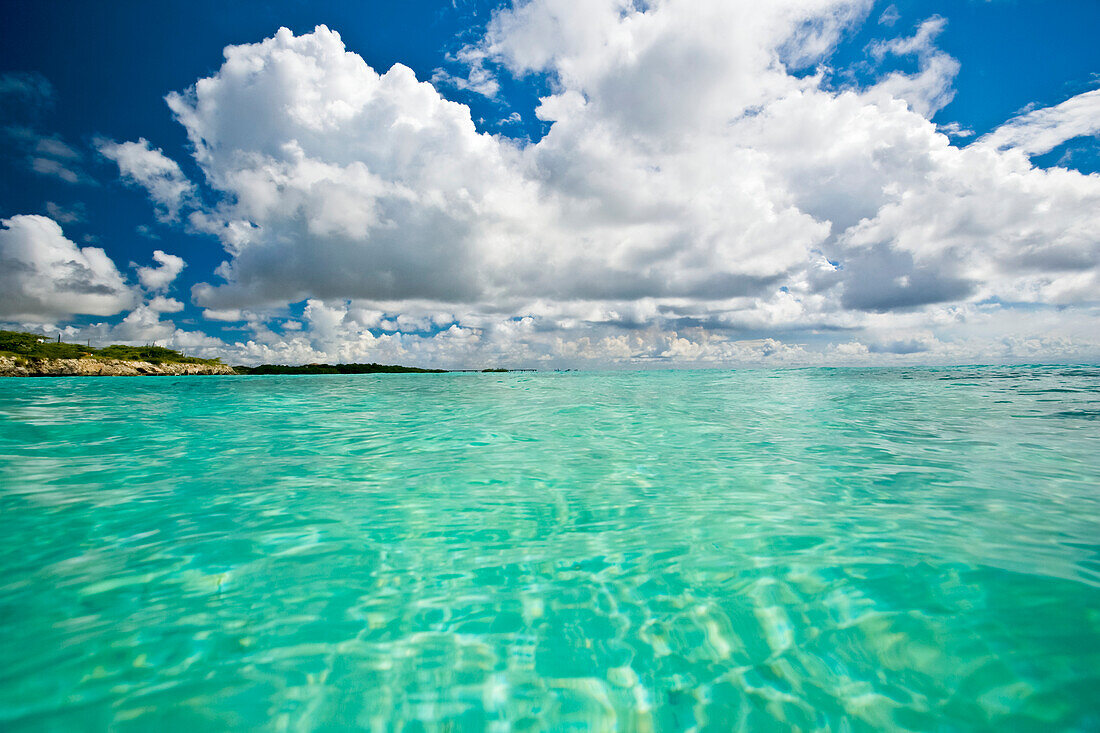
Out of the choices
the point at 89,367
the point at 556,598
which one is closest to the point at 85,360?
the point at 89,367

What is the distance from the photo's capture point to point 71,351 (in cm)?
13050

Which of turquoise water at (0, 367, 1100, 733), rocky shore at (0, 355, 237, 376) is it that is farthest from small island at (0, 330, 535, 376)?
turquoise water at (0, 367, 1100, 733)

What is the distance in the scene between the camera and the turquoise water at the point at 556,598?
2971 millimetres

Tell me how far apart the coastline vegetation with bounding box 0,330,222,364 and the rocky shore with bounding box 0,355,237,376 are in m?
2.53

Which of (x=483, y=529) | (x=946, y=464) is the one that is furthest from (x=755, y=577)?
(x=946, y=464)

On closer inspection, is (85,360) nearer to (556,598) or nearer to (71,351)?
(71,351)

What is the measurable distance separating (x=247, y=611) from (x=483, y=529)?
2621 millimetres

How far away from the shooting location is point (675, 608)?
157 inches

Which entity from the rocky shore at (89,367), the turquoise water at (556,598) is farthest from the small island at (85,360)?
the turquoise water at (556,598)

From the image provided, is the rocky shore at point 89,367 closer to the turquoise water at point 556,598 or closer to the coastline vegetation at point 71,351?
the coastline vegetation at point 71,351

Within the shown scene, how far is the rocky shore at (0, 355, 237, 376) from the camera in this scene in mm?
105125

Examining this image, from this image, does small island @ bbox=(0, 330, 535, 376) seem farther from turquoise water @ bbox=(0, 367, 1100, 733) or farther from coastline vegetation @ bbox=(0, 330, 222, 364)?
turquoise water @ bbox=(0, 367, 1100, 733)

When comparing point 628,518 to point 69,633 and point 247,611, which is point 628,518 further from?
point 69,633

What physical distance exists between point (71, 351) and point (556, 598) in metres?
190
